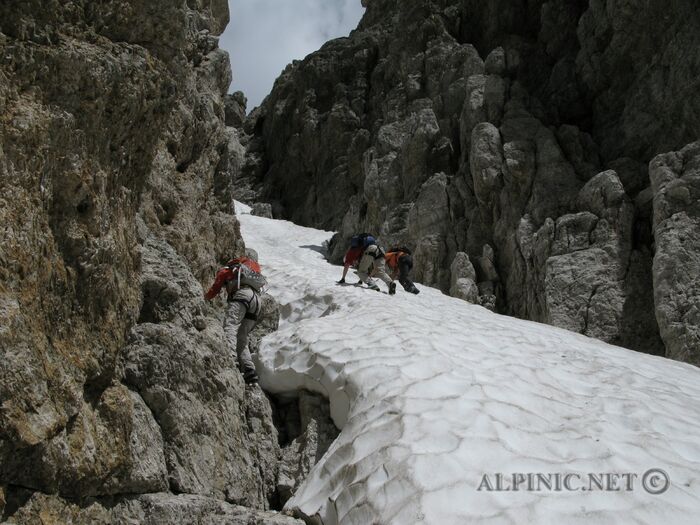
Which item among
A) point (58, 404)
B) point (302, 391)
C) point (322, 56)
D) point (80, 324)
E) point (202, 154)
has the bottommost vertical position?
point (302, 391)

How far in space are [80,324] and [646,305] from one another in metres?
23.3

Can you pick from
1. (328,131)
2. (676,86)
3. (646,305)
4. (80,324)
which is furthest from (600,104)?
(80,324)

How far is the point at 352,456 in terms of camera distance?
618cm

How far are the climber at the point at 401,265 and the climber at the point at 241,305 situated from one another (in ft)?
27.3

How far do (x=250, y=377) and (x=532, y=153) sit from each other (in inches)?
1093

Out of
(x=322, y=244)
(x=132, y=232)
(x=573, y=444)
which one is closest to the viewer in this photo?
(x=573, y=444)

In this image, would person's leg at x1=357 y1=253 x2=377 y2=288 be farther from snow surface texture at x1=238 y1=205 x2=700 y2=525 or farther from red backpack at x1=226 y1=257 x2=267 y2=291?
red backpack at x1=226 y1=257 x2=267 y2=291

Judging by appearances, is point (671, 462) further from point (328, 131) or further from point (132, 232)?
point (328, 131)

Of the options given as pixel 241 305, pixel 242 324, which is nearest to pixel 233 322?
pixel 242 324

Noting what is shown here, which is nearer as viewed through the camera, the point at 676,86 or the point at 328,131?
the point at 676,86

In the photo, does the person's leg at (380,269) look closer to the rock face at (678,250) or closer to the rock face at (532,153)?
the rock face at (532,153)

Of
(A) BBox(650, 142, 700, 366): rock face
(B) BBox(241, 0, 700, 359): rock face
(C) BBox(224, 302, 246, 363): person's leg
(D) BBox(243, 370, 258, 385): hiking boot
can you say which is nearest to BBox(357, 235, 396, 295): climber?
(C) BBox(224, 302, 246, 363): person's leg

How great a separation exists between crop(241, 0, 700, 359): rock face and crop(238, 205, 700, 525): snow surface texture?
1414 centimetres

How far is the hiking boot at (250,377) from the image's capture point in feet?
28.6
